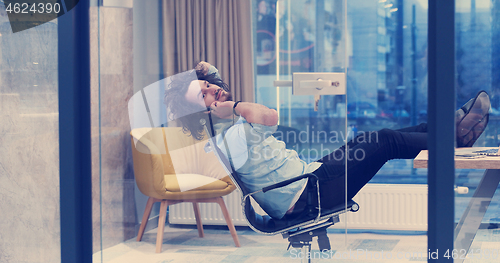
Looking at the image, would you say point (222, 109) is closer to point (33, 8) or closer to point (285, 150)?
point (285, 150)

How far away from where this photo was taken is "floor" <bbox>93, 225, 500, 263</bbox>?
1.95 m

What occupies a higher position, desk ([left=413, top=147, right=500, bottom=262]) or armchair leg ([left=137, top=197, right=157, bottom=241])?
desk ([left=413, top=147, right=500, bottom=262])

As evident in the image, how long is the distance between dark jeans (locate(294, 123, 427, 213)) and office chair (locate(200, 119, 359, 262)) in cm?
4

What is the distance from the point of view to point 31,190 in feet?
7.34

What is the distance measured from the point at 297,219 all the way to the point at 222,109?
0.59 meters

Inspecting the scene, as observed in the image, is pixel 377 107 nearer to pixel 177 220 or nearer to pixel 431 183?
pixel 431 183

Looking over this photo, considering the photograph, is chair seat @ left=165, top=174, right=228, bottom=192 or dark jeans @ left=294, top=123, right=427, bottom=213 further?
chair seat @ left=165, top=174, right=228, bottom=192

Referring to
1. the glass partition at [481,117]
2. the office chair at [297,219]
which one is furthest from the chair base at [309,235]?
the glass partition at [481,117]

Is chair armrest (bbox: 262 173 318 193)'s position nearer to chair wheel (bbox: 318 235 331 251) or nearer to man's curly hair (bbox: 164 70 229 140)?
chair wheel (bbox: 318 235 331 251)

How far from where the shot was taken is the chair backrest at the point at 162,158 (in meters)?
2.05

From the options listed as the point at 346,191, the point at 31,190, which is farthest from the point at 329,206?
the point at 31,190

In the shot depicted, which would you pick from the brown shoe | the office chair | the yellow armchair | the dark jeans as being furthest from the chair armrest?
the brown shoe

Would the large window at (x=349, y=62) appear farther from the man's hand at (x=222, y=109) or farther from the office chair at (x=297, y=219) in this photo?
the office chair at (x=297, y=219)

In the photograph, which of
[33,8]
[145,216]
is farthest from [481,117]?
[33,8]
